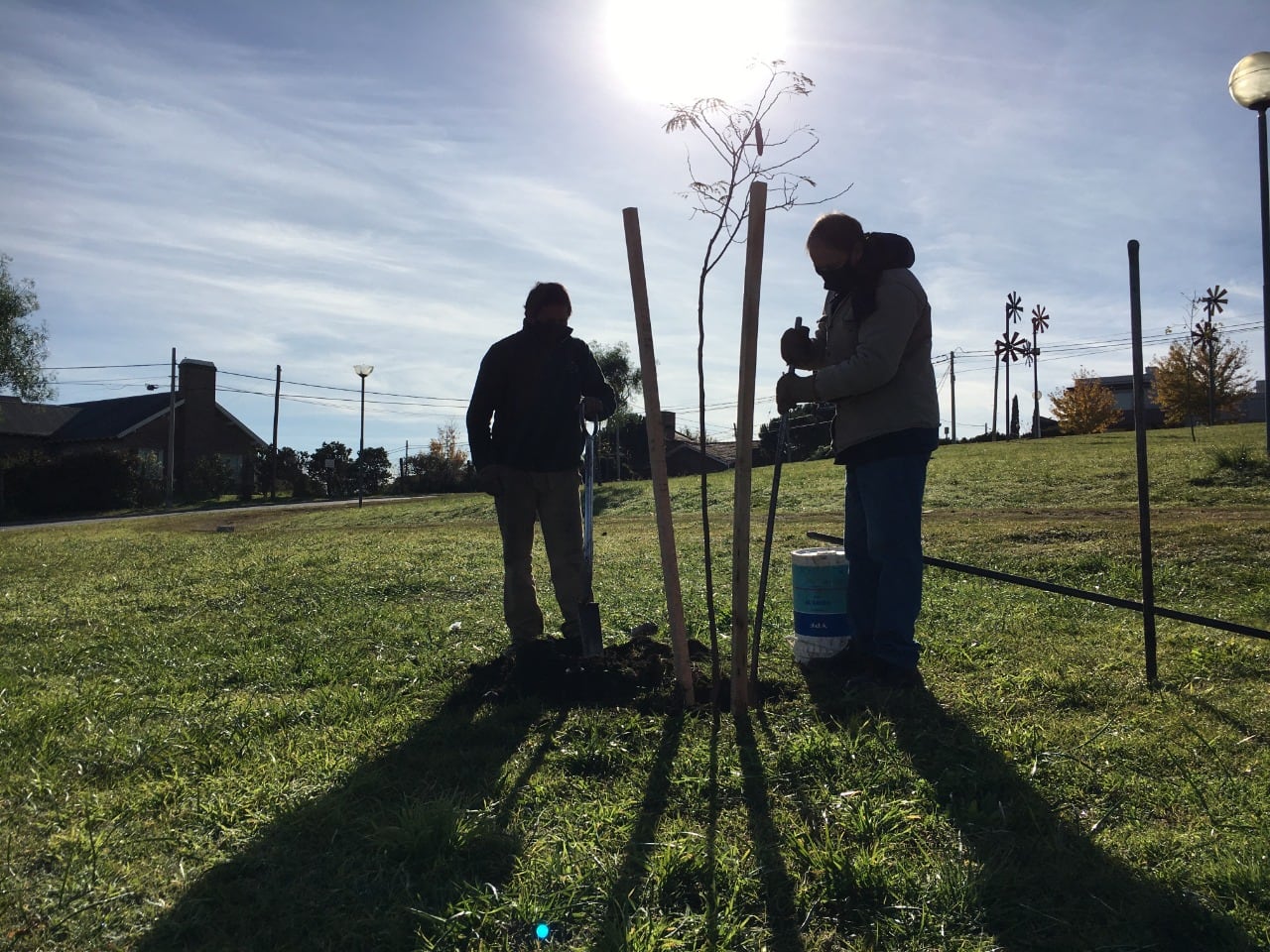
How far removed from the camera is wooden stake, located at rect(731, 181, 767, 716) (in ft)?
10.3

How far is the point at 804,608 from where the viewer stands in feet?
13.6

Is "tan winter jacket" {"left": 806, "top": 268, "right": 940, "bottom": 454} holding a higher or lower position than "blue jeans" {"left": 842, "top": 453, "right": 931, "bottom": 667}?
higher

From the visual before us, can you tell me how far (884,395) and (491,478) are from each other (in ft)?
6.63

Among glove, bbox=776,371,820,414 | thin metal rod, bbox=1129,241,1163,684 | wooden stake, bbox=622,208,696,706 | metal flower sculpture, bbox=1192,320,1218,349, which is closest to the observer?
wooden stake, bbox=622,208,696,706

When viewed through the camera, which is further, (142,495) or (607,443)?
(607,443)

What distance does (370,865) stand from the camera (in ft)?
7.45

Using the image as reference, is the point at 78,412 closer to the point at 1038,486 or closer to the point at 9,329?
the point at 9,329

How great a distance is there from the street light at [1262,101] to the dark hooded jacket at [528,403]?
32.0 ft

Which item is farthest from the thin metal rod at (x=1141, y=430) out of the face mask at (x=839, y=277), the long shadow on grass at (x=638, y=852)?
the long shadow on grass at (x=638, y=852)

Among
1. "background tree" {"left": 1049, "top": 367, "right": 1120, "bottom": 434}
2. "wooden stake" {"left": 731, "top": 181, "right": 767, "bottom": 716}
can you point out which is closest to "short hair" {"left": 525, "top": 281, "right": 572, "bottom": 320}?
"wooden stake" {"left": 731, "top": 181, "right": 767, "bottom": 716}

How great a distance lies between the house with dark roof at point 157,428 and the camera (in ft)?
144

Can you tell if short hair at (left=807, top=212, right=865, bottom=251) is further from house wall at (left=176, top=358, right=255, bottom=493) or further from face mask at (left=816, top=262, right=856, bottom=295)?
house wall at (left=176, top=358, right=255, bottom=493)

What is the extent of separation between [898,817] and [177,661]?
3973 mm

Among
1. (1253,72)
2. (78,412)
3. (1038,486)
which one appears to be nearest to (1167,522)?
(1253,72)
